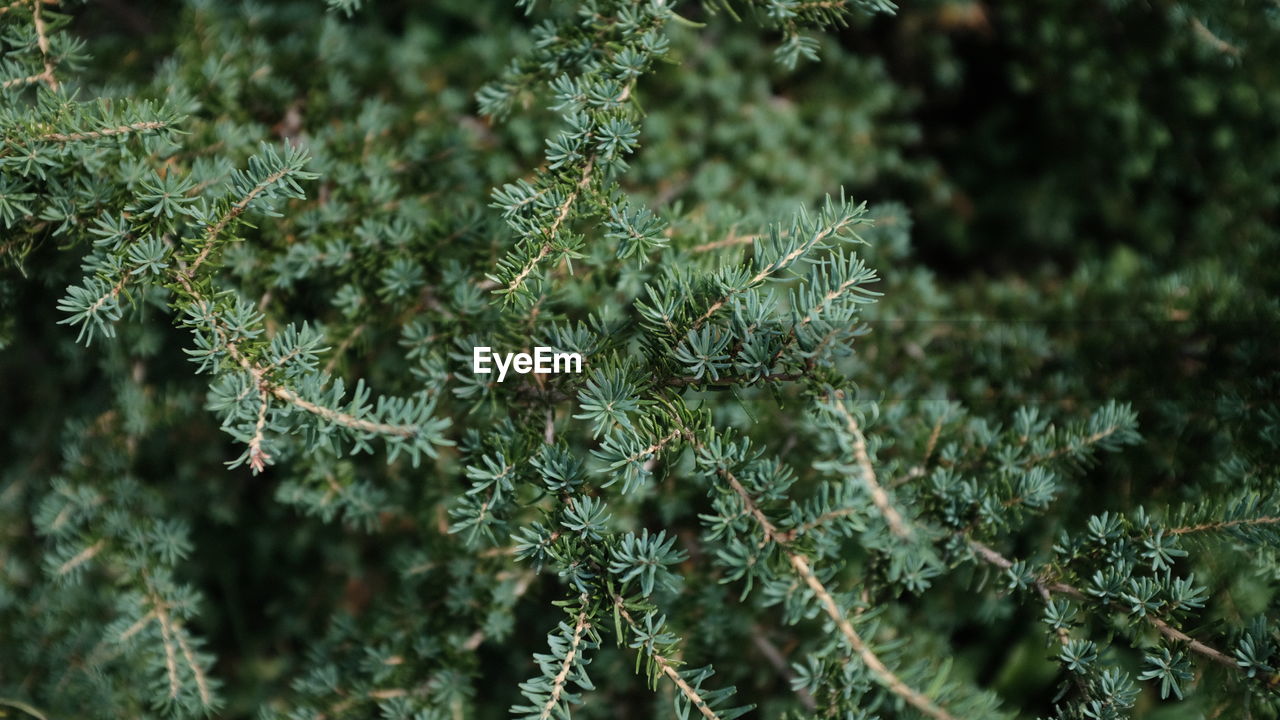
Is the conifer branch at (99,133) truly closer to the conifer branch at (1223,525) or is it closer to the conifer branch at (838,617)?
the conifer branch at (838,617)

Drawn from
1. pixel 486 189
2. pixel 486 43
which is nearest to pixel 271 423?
pixel 486 189

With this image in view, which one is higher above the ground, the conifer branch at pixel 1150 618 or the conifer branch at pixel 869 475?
the conifer branch at pixel 869 475

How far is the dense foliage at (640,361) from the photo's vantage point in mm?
985

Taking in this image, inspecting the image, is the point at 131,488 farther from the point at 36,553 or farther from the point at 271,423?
the point at 271,423

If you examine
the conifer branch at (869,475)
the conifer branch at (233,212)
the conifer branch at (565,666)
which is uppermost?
→ the conifer branch at (233,212)

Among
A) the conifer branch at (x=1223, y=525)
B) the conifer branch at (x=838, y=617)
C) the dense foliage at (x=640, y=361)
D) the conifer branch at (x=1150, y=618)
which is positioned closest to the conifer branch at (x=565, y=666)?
the dense foliage at (x=640, y=361)

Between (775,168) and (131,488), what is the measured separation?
4.66ft

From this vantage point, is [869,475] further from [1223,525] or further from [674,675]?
[1223,525]

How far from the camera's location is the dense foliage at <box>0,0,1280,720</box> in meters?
0.99

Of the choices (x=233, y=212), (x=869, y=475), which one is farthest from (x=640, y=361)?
(x=233, y=212)

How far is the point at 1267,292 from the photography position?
4.95 ft

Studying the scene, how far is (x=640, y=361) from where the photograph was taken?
3.60 feet

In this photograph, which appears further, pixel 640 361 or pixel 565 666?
pixel 640 361

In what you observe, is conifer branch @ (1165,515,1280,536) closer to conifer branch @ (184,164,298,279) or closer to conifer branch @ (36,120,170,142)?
conifer branch @ (184,164,298,279)
